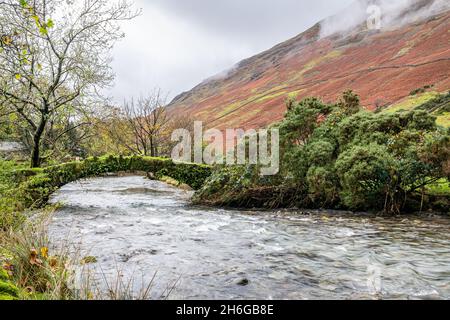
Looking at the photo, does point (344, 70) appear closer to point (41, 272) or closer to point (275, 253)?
point (275, 253)

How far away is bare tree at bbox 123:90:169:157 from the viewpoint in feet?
140

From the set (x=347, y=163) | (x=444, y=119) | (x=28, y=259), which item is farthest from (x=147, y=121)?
(x=28, y=259)

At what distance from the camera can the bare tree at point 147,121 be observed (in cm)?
4269

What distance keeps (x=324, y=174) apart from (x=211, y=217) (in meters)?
4.72

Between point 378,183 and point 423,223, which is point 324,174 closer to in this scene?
point 378,183

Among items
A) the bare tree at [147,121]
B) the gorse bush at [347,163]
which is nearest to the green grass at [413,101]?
the gorse bush at [347,163]

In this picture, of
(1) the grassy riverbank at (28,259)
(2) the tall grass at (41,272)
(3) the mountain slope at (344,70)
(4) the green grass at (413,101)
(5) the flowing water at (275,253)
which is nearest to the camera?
(1) the grassy riverbank at (28,259)

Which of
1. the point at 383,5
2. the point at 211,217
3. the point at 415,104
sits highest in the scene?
the point at 383,5

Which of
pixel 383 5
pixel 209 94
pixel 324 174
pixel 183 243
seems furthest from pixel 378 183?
pixel 209 94

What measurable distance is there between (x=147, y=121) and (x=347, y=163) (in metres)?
33.3

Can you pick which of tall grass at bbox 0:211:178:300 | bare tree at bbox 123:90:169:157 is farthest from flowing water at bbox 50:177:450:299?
bare tree at bbox 123:90:169:157

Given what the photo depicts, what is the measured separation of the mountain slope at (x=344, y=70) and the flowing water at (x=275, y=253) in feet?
105

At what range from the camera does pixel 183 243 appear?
9898mm

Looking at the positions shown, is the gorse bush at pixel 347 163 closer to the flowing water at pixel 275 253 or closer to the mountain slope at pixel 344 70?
the flowing water at pixel 275 253
